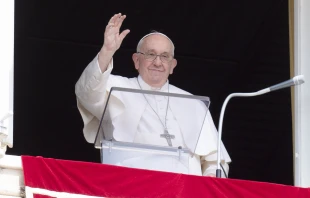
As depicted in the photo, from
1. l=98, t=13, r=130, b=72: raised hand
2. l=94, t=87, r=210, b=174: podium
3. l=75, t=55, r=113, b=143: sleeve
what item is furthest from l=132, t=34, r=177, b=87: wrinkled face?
l=98, t=13, r=130, b=72: raised hand

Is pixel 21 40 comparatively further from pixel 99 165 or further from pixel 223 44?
pixel 99 165

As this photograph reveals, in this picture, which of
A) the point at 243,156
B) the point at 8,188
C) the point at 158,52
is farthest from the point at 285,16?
the point at 8,188

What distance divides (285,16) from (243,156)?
5.94ft

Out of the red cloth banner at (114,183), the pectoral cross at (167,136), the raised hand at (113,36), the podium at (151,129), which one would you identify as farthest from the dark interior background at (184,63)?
the red cloth banner at (114,183)

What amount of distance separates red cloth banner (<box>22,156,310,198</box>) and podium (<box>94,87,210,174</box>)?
0.38 m

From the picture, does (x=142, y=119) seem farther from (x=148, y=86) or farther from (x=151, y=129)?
(x=148, y=86)

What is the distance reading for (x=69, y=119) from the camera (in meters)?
10.6

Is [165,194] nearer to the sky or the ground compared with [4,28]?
nearer to the ground

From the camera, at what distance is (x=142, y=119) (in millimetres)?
7348

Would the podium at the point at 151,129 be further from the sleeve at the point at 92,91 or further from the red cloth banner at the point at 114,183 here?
the red cloth banner at the point at 114,183

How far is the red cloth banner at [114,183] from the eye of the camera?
6.30 metres

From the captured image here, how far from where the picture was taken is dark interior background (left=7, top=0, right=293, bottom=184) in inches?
379

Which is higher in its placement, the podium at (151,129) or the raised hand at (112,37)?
the raised hand at (112,37)

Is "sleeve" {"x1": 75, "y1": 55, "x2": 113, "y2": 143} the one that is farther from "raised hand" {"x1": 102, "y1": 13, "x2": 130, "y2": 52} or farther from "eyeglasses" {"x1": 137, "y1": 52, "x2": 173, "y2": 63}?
"eyeglasses" {"x1": 137, "y1": 52, "x2": 173, "y2": 63}
